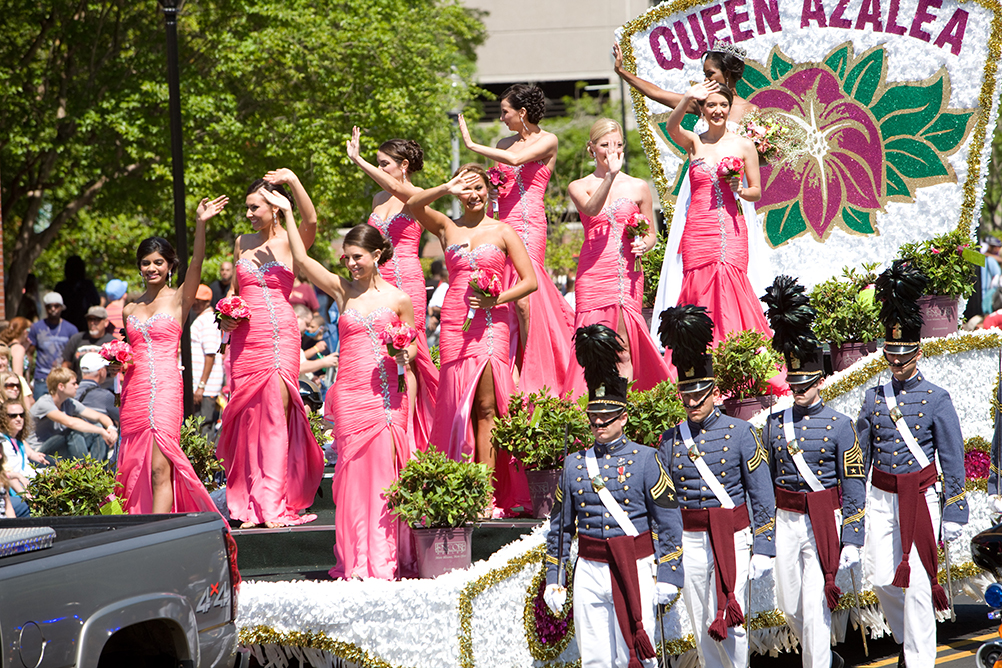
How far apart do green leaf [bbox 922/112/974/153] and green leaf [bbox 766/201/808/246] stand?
1.31m

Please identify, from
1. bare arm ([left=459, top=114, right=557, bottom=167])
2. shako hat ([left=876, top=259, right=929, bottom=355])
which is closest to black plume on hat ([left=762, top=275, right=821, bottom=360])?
shako hat ([left=876, top=259, right=929, bottom=355])

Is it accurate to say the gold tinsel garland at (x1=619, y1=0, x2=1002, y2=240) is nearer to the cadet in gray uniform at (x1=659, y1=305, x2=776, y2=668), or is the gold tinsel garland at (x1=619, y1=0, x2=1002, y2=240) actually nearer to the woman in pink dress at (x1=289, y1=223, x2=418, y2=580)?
the woman in pink dress at (x1=289, y1=223, x2=418, y2=580)

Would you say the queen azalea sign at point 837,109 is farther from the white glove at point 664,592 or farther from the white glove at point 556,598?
the white glove at point 556,598

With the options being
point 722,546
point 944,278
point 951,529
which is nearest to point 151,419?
point 722,546

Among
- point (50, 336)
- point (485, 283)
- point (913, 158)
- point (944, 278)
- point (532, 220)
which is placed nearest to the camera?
point (485, 283)

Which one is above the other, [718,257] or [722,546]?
[718,257]

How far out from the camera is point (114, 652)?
478cm

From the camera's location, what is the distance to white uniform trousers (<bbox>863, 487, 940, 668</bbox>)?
21.2 feet

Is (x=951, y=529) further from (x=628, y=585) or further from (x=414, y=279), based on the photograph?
(x=414, y=279)

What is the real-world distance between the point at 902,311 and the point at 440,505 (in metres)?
2.82

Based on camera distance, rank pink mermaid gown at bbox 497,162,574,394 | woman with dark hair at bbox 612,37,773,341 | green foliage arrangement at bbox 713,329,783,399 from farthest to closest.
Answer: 1. woman with dark hair at bbox 612,37,773,341
2. pink mermaid gown at bbox 497,162,574,394
3. green foliage arrangement at bbox 713,329,783,399

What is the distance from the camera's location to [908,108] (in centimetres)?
1061

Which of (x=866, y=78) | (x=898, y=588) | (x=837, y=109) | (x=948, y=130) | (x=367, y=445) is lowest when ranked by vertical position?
(x=898, y=588)

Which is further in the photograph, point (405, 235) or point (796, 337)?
point (405, 235)
